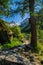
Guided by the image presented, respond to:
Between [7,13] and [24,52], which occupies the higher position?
[7,13]

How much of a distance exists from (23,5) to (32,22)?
4.57 feet

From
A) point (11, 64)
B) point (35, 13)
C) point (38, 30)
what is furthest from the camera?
point (38, 30)

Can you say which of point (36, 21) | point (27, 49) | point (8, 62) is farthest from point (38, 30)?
point (8, 62)

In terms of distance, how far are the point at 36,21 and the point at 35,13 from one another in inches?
76.8

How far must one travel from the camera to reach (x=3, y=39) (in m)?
20.0

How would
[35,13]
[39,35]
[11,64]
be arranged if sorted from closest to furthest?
[11,64] < [35,13] < [39,35]

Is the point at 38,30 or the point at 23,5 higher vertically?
the point at 23,5

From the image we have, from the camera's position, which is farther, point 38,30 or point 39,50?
point 38,30

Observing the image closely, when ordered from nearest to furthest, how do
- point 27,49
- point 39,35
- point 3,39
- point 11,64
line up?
point 11,64 → point 27,49 → point 39,35 → point 3,39

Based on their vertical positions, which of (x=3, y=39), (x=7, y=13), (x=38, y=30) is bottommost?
(x=3, y=39)

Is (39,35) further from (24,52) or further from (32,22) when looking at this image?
(24,52)

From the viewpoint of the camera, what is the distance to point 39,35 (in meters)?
18.8

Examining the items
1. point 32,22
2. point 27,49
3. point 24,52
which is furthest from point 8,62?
point 32,22

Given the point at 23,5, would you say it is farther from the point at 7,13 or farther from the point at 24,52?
the point at 24,52
